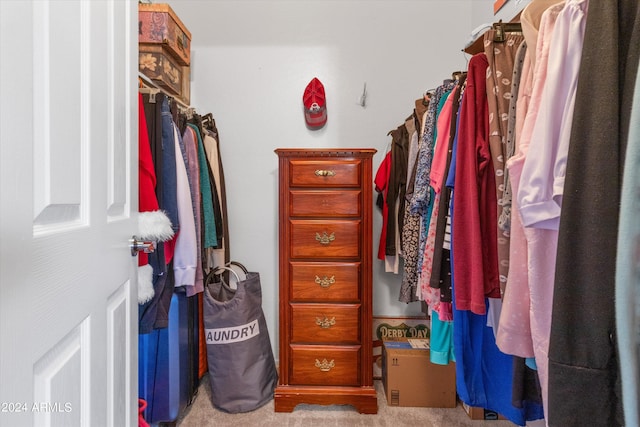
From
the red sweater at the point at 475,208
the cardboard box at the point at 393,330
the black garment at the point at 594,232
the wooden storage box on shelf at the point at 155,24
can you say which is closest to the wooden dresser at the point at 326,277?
the cardboard box at the point at 393,330

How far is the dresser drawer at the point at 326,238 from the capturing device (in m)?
1.79

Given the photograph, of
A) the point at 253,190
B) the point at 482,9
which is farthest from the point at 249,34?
the point at 482,9

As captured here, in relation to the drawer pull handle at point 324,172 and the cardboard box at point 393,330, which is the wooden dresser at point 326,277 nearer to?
the drawer pull handle at point 324,172

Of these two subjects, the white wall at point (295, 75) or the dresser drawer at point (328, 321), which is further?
the white wall at point (295, 75)

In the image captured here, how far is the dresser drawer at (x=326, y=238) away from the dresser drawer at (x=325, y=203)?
47 mm

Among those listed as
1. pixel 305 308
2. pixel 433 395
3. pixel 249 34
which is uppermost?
pixel 249 34

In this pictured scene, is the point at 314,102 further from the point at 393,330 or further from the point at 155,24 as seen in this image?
the point at 393,330

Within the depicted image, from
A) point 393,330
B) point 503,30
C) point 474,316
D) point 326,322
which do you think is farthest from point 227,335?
point 503,30

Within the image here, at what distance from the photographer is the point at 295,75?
237 centimetres

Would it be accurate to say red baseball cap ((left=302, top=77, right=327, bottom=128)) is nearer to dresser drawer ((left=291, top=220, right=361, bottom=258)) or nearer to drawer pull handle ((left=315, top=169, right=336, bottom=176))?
drawer pull handle ((left=315, top=169, right=336, bottom=176))

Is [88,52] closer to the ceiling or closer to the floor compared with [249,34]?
closer to the floor

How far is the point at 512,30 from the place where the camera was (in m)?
1.06

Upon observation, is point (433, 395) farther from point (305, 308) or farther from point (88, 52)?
point (88, 52)

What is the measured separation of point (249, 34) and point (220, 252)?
1494 mm
